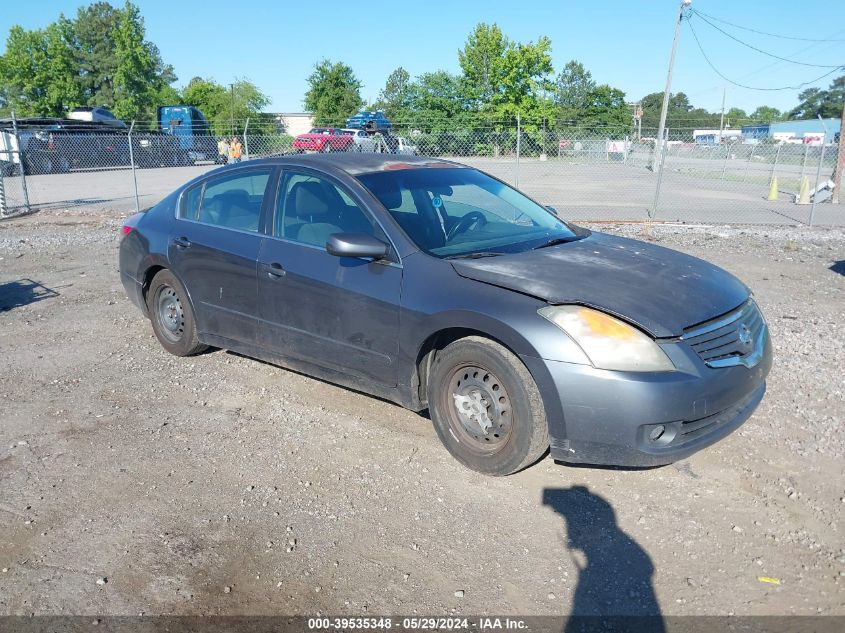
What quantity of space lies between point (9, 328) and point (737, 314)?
6279 millimetres

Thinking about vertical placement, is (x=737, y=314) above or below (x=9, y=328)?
above

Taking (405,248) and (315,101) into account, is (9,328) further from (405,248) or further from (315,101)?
(315,101)

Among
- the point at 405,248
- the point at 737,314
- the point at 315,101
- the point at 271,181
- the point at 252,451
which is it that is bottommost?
the point at 252,451

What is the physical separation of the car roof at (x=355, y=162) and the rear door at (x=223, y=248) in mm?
178

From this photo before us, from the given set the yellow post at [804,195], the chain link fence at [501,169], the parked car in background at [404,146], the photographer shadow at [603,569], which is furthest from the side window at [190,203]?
the yellow post at [804,195]

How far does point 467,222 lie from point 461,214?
0.32 feet

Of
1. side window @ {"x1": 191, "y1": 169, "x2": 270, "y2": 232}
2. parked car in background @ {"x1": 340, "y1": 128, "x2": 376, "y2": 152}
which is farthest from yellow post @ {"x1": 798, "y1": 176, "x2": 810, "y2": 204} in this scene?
side window @ {"x1": 191, "y1": 169, "x2": 270, "y2": 232}

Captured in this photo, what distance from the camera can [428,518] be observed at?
337cm

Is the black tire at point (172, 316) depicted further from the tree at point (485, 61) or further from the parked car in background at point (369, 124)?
the tree at point (485, 61)

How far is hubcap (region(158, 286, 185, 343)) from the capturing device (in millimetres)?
5461

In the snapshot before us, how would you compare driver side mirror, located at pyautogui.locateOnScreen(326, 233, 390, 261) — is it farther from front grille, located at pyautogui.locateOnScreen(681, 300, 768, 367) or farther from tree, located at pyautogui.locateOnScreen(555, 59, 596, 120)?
tree, located at pyautogui.locateOnScreen(555, 59, 596, 120)

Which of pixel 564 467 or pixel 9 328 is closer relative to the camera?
pixel 564 467

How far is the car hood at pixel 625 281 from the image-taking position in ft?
11.1

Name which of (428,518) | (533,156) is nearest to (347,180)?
(428,518)
